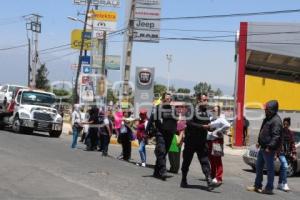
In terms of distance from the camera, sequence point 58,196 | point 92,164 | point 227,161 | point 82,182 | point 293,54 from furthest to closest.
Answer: point 293,54 < point 227,161 < point 92,164 < point 82,182 < point 58,196

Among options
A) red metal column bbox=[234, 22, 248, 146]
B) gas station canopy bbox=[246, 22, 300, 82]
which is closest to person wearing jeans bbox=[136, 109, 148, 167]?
red metal column bbox=[234, 22, 248, 146]

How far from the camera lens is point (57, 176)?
12375 mm

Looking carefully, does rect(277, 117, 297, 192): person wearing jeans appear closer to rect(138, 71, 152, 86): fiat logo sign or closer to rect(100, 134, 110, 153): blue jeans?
rect(100, 134, 110, 153): blue jeans

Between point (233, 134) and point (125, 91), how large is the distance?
18.0 ft

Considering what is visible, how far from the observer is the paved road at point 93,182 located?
10.3 metres

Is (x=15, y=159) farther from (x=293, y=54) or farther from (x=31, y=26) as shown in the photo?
(x=31, y=26)

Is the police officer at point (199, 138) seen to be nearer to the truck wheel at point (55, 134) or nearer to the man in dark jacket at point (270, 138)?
the man in dark jacket at point (270, 138)

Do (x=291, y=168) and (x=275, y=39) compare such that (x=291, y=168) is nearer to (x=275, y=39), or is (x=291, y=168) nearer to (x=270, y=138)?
(x=270, y=138)

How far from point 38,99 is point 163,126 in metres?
17.1

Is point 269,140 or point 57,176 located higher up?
point 269,140

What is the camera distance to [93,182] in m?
11.7

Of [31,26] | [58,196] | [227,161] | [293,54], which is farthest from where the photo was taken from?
[31,26]

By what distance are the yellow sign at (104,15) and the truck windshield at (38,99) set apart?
20.1 metres

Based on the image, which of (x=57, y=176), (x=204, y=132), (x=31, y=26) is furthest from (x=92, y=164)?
(x=31, y=26)
